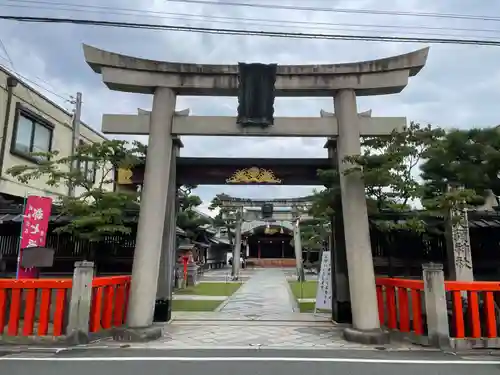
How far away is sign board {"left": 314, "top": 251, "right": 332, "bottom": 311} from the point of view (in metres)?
11.6

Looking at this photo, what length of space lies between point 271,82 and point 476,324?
268 inches

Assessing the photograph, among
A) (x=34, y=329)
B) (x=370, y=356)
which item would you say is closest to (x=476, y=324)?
(x=370, y=356)

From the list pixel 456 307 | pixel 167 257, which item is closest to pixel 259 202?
pixel 167 257

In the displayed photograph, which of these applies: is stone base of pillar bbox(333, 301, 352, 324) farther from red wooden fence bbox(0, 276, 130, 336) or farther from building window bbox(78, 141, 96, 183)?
building window bbox(78, 141, 96, 183)

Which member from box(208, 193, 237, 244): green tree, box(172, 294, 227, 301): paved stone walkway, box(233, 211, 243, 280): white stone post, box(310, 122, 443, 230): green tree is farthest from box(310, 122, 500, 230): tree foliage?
box(208, 193, 237, 244): green tree

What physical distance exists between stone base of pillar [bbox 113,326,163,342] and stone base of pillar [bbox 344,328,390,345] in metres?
4.08

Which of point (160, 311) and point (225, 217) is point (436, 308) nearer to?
point (160, 311)

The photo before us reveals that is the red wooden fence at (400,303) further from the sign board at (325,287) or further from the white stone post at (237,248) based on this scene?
the white stone post at (237,248)

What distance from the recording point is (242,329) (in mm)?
9398

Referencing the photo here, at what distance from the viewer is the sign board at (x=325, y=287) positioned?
11.6 metres

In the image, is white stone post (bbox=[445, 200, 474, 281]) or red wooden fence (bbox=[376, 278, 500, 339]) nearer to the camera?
red wooden fence (bbox=[376, 278, 500, 339])

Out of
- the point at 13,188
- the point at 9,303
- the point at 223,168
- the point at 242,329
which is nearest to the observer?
the point at 9,303

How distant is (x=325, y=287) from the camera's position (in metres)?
11.7

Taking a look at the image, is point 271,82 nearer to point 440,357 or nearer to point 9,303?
point 440,357
